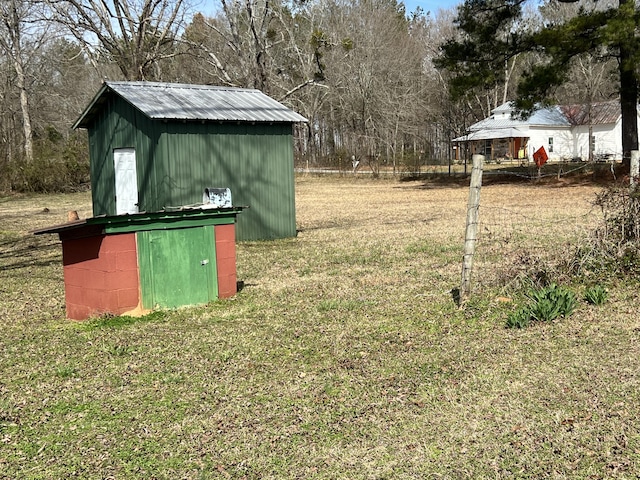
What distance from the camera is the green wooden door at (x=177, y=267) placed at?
727cm

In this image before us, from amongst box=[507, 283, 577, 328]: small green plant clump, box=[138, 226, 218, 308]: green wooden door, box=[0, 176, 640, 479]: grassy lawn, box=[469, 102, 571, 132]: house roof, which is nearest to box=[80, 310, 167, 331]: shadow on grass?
box=[0, 176, 640, 479]: grassy lawn

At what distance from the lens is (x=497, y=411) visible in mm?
4277

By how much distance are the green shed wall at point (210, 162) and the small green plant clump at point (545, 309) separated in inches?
337

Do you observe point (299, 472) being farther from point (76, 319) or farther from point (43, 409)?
point (76, 319)

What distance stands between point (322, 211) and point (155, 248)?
518 inches

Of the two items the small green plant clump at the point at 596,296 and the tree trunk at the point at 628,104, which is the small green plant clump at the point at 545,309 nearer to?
the small green plant clump at the point at 596,296

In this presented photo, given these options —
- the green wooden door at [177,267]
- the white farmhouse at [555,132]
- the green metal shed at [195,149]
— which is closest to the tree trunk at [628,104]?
the green metal shed at [195,149]

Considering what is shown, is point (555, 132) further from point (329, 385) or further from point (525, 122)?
point (329, 385)

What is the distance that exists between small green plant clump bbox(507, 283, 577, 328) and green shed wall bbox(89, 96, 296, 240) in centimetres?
857

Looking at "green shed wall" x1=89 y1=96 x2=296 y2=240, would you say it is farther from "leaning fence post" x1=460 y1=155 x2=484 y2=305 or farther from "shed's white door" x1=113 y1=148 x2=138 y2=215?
"leaning fence post" x1=460 y1=155 x2=484 y2=305

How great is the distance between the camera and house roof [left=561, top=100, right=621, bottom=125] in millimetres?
43247

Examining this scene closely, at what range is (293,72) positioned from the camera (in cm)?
5056

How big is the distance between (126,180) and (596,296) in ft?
36.6

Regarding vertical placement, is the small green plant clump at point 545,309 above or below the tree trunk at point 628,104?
below
